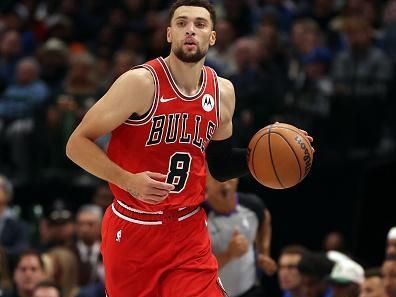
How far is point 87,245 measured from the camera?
38.3 feet

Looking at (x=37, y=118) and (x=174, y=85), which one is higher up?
(x=174, y=85)

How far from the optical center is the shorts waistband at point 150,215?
6.33 meters

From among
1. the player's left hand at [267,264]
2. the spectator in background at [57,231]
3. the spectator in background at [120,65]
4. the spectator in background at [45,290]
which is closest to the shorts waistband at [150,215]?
the player's left hand at [267,264]

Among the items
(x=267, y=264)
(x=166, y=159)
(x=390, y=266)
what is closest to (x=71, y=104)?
(x=267, y=264)

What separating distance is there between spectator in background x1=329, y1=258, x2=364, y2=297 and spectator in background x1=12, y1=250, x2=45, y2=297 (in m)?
2.94

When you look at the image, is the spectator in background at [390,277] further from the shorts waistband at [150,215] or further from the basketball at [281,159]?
the shorts waistband at [150,215]

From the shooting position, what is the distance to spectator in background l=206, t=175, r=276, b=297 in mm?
8422

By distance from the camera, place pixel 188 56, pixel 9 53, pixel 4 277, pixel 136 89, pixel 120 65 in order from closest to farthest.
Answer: pixel 136 89 < pixel 188 56 < pixel 4 277 < pixel 120 65 < pixel 9 53

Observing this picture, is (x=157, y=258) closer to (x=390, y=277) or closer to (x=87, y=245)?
(x=390, y=277)

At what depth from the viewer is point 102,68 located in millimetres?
14359

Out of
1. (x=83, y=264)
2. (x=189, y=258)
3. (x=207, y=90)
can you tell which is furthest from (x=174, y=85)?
(x=83, y=264)

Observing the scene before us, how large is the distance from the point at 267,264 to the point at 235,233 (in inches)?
17.8

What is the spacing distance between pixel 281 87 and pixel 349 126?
0.89 metres

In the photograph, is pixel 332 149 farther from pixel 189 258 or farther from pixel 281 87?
pixel 189 258
